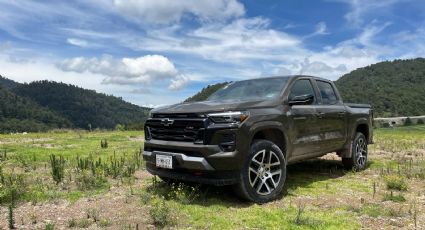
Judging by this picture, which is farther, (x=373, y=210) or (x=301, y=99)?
(x=301, y=99)

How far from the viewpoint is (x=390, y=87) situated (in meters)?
102

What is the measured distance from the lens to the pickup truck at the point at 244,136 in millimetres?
5867

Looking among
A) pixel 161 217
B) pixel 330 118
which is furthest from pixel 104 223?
pixel 330 118

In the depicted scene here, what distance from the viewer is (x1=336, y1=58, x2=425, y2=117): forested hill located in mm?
78875

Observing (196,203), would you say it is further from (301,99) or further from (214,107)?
(301,99)

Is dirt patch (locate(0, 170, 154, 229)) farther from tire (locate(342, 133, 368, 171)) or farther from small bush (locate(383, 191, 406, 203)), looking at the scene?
tire (locate(342, 133, 368, 171))

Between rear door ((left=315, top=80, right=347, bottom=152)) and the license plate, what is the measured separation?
3253mm

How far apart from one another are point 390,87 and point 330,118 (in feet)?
340

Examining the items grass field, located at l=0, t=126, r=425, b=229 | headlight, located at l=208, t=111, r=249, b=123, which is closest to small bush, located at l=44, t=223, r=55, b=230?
grass field, located at l=0, t=126, r=425, b=229

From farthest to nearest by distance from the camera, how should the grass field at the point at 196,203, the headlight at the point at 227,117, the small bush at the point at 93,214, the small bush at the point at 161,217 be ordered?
the headlight at the point at 227,117
the small bush at the point at 93,214
the grass field at the point at 196,203
the small bush at the point at 161,217

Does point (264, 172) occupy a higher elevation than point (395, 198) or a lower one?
higher

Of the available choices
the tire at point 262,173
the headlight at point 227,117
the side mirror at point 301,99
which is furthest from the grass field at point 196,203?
the side mirror at point 301,99

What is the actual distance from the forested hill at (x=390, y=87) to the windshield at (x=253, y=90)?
226ft

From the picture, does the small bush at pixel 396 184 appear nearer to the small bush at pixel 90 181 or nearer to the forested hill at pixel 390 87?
the small bush at pixel 90 181
